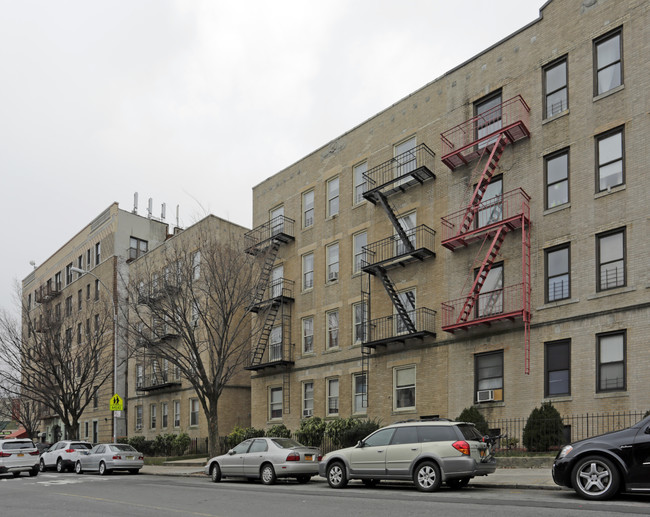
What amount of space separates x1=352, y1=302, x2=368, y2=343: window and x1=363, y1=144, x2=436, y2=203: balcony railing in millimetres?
4557

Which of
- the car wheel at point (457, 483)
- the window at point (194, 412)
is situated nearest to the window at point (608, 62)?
the car wheel at point (457, 483)

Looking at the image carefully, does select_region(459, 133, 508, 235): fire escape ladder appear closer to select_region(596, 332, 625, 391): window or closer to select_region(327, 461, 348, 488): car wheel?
select_region(596, 332, 625, 391): window

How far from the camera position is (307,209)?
34.3m

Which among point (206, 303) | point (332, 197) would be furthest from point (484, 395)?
point (332, 197)

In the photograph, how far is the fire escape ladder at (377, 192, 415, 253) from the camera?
27516mm

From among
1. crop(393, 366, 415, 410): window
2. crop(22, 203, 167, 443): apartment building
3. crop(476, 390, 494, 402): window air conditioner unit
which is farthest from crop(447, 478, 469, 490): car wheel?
crop(22, 203, 167, 443): apartment building

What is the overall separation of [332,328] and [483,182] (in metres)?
10.2

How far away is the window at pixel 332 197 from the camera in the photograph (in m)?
32.7

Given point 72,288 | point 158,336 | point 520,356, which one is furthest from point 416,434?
point 72,288

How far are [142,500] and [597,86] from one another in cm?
1811

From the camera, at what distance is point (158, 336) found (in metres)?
28.9

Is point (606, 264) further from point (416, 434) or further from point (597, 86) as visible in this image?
point (416, 434)

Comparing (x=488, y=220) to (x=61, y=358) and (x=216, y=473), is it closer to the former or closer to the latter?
(x=216, y=473)

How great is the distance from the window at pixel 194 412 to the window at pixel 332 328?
12156mm
